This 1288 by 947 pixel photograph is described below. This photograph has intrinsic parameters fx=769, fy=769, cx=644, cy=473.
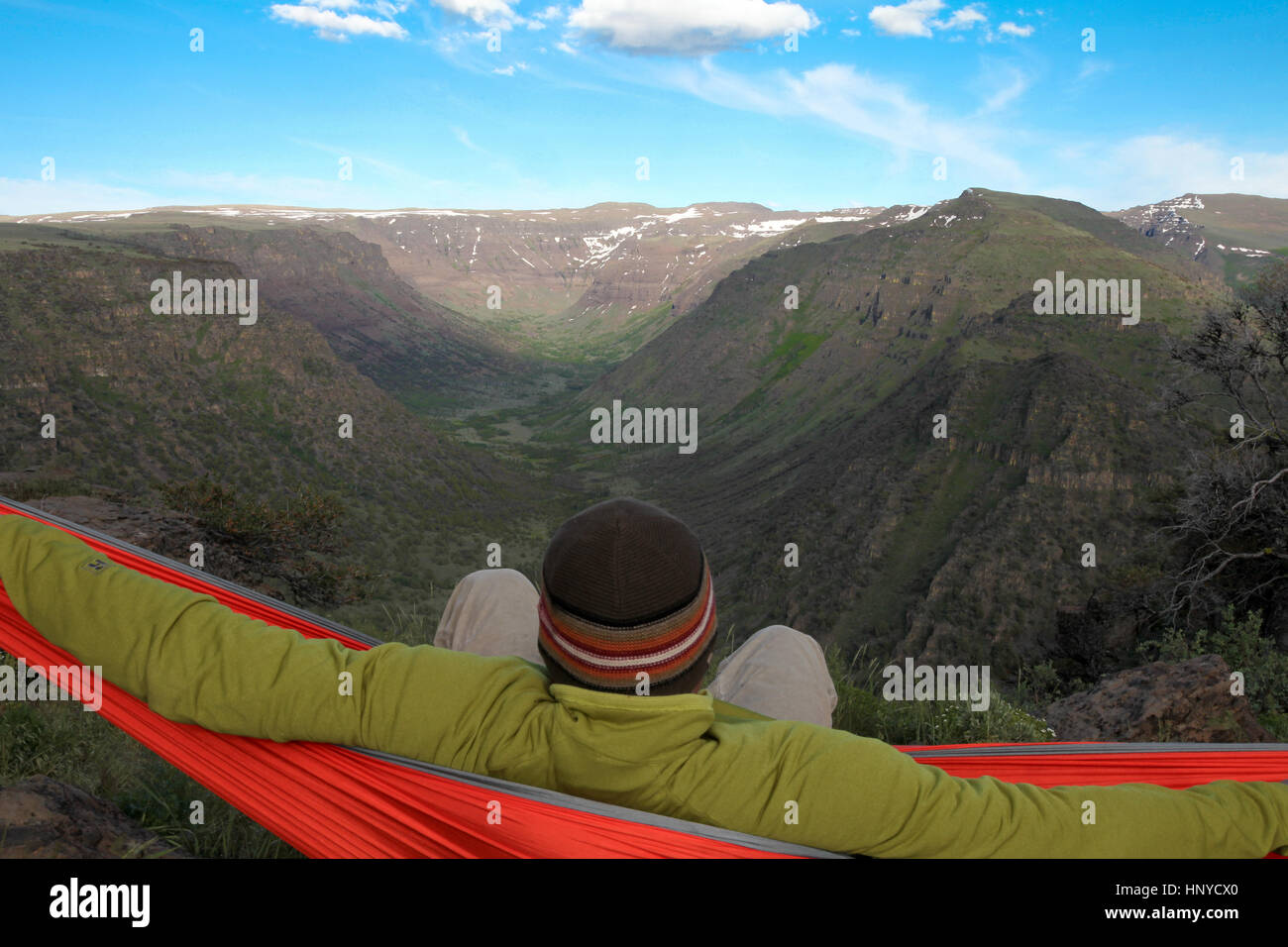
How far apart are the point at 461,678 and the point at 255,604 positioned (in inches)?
61.9

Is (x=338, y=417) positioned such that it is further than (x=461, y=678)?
Yes

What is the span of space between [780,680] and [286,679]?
1972 millimetres

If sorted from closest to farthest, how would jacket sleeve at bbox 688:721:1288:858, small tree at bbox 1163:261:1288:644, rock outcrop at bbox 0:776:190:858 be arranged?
1. jacket sleeve at bbox 688:721:1288:858
2. rock outcrop at bbox 0:776:190:858
3. small tree at bbox 1163:261:1288:644

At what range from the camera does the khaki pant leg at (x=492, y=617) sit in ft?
11.5

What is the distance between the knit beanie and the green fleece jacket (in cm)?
9

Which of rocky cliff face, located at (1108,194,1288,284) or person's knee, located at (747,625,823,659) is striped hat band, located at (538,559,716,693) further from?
rocky cliff face, located at (1108,194,1288,284)

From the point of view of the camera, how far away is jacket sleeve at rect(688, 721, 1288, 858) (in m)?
1.84

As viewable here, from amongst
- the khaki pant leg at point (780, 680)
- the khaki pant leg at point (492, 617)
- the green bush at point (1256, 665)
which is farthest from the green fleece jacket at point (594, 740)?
the green bush at point (1256, 665)

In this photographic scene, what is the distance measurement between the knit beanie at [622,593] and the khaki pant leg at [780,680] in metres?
1.25

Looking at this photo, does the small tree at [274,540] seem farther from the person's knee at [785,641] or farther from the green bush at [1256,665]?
the green bush at [1256,665]

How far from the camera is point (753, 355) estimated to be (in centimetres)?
9856

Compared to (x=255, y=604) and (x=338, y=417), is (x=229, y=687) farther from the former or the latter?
(x=338, y=417)

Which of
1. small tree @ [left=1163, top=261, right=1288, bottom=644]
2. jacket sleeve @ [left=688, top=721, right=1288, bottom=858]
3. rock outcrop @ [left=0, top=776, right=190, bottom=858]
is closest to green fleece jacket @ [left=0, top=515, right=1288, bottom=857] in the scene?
jacket sleeve @ [left=688, top=721, right=1288, bottom=858]
